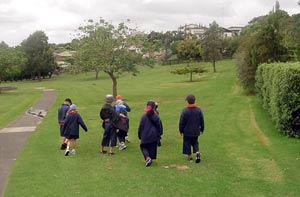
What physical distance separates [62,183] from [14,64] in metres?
47.4

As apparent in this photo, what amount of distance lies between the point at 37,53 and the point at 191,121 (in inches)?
2845

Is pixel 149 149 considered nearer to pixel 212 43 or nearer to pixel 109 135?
pixel 109 135

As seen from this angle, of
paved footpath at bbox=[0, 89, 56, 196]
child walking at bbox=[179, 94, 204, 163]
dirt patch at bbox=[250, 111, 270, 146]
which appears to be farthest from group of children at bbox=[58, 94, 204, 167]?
dirt patch at bbox=[250, 111, 270, 146]

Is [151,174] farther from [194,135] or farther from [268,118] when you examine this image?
[268,118]

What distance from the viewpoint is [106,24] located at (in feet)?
112

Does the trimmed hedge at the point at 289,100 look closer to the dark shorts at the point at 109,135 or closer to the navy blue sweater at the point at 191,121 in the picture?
the navy blue sweater at the point at 191,121

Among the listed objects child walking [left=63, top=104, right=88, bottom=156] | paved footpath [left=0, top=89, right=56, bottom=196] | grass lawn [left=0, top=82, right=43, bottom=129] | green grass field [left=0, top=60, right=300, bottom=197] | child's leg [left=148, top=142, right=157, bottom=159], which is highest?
child walking [left=63, top=104, right=88, bottom=156]

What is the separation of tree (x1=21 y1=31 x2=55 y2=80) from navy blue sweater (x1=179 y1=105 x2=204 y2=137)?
71566mm

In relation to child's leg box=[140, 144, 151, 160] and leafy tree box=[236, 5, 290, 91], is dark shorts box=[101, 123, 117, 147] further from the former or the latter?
leafy tree box=[236, 5, 290, 91]

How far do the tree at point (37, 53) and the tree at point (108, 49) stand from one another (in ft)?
157

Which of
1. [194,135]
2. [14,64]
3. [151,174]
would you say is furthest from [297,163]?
[14,64]

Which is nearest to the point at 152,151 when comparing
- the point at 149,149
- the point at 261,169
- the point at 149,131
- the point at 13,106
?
the point at 149,149

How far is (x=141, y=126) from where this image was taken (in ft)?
38.0

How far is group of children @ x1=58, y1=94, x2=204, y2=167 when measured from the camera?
11.5 metres
